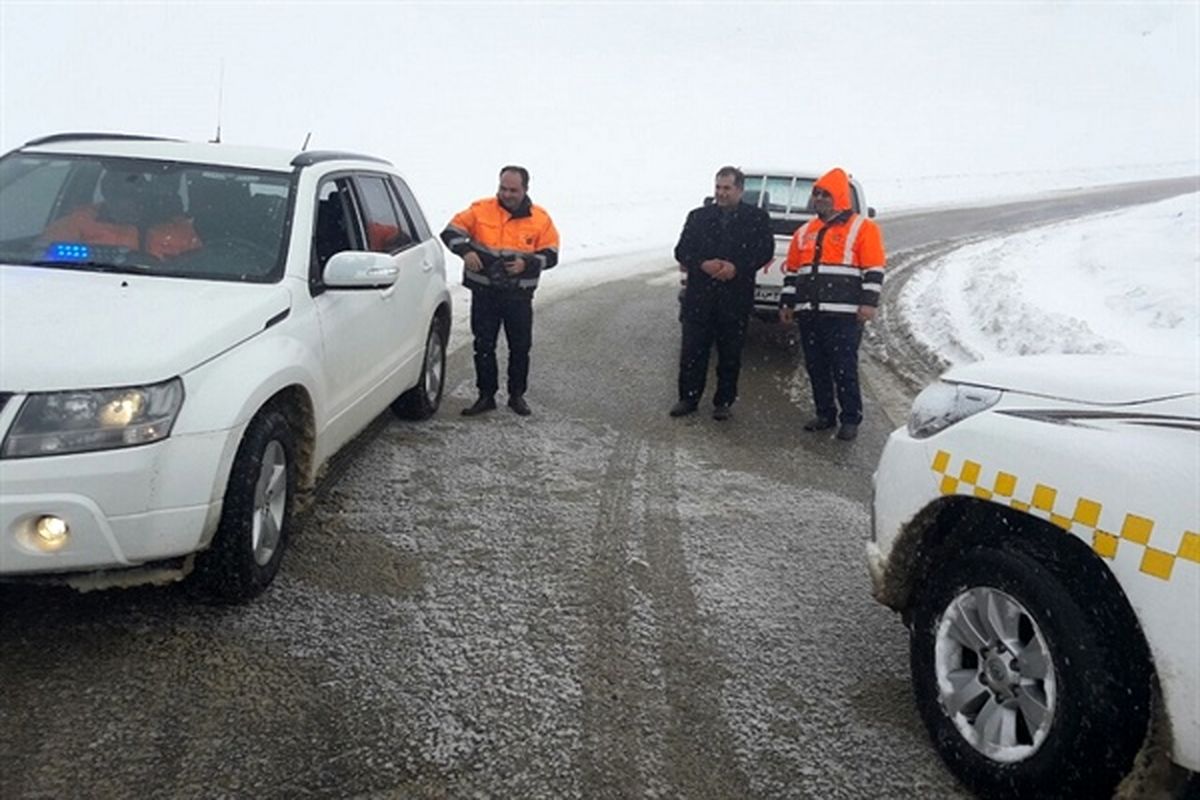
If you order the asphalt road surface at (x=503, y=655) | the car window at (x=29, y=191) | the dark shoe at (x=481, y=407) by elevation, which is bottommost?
the asphalt road surface at (x=503, y=655)

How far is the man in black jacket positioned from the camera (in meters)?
6.54

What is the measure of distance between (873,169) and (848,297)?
47.6m

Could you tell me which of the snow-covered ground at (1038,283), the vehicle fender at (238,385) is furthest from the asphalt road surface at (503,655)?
the snow-covered ground at (1038,283)

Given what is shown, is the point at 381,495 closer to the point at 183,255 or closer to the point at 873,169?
the point at 183,255

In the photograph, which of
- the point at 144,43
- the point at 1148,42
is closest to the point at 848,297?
the point at 144,43

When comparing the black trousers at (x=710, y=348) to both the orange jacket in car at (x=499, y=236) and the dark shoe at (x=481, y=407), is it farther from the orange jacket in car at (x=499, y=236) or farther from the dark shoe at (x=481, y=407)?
the dark shoe at (x=481, y=407)

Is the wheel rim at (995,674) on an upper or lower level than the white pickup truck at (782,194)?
lower

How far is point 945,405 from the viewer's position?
322 cm

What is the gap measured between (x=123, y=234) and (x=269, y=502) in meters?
1.39

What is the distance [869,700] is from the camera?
331cm

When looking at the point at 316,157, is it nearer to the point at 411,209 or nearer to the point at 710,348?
the point at 411,209

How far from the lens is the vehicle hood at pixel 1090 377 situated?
2.72 metres

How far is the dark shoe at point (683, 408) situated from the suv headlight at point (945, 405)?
11.7 ft

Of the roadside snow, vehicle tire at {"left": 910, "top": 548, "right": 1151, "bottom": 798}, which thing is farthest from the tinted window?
the roadside snow
